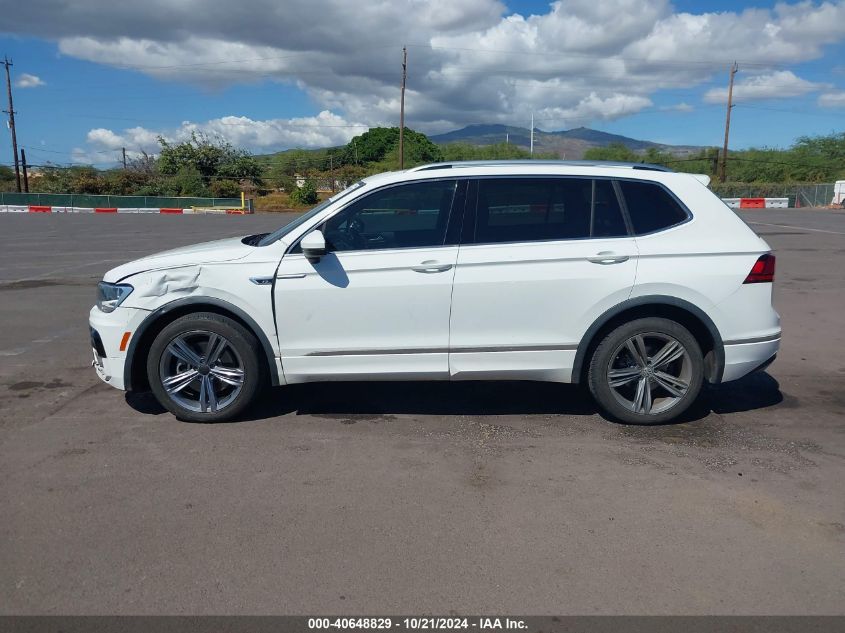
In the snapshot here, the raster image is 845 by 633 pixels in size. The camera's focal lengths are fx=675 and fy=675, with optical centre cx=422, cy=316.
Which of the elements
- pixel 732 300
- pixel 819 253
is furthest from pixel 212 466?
pixel 819 253

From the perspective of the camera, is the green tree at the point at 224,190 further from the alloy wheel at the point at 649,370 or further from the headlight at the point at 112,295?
the alloy wheel at the point at 649,370

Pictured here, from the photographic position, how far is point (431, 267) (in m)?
4.74

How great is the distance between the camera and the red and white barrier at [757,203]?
153 ft

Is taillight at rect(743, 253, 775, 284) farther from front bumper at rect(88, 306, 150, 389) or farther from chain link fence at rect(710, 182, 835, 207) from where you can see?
chain link fence at rect(710, 182, 835, 207)

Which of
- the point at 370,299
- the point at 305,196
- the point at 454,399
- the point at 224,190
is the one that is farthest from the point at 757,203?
the point at 370,299

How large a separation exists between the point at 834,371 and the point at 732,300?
2416mm

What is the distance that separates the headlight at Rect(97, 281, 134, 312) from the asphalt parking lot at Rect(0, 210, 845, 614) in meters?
0.88

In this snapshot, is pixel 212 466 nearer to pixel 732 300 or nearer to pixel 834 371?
pixel 732 300

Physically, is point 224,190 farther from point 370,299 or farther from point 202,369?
point 370,299

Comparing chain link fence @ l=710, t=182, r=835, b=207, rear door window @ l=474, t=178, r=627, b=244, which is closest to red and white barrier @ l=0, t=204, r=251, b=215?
chain link fence @ l=710, t=182, r=835, b=207

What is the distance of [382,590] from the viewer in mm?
3010

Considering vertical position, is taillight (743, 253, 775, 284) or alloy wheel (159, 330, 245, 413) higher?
taillight (743, 253, 775, 284)

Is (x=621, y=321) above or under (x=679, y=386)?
above

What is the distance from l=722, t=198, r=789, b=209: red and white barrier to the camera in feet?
153
